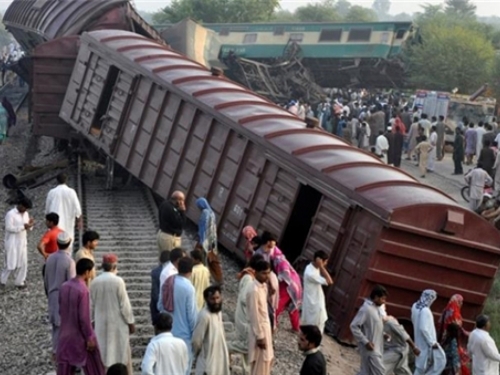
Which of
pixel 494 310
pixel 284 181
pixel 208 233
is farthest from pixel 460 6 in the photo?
pixel 208 233

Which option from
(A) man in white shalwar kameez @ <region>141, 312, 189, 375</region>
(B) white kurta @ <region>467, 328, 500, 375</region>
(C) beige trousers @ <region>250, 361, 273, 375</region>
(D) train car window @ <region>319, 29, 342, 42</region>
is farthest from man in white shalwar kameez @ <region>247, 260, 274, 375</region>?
(D) train car window @ <region>319, 29, 342, 42</region>

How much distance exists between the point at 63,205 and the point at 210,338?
482 centimetres

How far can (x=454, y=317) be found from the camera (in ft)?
35.3

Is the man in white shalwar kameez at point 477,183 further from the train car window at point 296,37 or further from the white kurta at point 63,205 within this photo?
the train car window at point 296,37

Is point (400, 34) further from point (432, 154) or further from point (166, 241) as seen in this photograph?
point (166, 241)

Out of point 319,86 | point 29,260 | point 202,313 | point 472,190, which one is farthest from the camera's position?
point 319,86

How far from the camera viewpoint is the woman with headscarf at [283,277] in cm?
1069

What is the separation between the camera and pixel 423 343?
10422mm

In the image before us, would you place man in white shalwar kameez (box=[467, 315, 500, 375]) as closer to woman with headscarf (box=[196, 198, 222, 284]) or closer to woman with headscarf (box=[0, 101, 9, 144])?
woman with headscarf (box=[196, 198, 222, 284])

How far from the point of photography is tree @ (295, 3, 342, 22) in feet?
249

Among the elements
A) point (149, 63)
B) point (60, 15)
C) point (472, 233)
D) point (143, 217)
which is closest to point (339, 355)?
point (472, 233)

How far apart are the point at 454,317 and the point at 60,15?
17378 mm

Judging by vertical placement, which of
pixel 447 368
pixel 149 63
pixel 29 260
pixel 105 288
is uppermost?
pixel 149 63

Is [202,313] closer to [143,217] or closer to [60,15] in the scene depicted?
[143,217]
